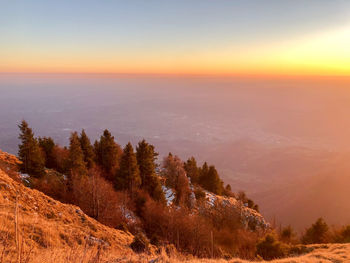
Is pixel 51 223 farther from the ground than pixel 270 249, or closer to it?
farther from the ground

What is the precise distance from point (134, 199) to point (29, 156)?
1394cm

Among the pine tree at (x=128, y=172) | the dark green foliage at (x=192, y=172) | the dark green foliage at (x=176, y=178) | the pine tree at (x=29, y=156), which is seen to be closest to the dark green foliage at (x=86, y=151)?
the pine tree at (x=128, y=172)

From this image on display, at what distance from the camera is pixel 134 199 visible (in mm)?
24797

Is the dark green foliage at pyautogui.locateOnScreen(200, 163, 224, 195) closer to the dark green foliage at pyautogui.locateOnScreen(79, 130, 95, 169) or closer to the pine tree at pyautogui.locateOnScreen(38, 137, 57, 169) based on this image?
the dark green foliage at pyautogui.locateOnScreen(79, 130, 95, 169)

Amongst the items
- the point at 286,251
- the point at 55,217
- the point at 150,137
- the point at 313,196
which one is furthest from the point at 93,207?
the point at 150,137

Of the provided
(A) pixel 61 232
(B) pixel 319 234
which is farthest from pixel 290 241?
(A) pixel 61 232

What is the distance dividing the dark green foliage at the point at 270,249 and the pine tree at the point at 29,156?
83.4 ft

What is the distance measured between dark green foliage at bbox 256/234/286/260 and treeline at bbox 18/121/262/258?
1.06 metres

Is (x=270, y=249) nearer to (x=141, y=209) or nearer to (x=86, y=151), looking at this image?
(x=141, y=209)

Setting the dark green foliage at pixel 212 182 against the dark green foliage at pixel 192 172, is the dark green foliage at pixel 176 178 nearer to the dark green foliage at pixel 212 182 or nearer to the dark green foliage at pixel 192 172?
the dark green foliage at pixel 192 172

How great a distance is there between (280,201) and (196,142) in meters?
94.6

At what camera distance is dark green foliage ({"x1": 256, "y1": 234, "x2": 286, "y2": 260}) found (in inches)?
592

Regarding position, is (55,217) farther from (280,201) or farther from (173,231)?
(280,201)

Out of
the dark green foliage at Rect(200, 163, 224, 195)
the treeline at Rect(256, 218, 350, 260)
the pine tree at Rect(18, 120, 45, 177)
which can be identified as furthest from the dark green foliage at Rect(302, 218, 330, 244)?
the pine tree at Rect(18, 120, 45, 177)
